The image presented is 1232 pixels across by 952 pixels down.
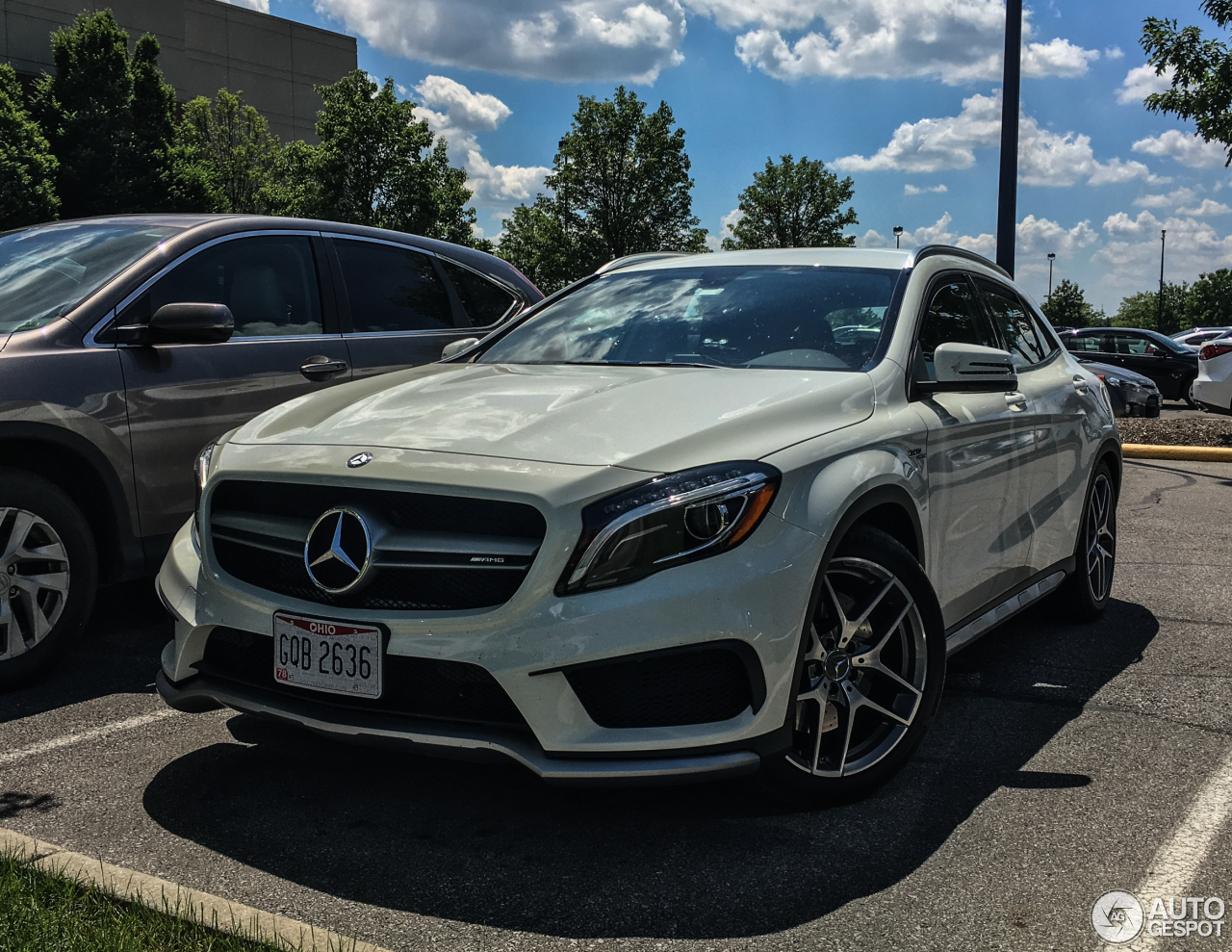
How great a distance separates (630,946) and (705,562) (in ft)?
2.87

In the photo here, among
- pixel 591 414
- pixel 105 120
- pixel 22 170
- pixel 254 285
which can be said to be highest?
pixel 105 120

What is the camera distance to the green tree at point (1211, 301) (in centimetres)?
10550

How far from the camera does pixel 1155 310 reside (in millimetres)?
122750

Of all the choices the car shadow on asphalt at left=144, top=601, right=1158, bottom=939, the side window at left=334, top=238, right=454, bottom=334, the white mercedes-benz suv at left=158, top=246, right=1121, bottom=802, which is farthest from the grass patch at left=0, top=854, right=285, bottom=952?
the side window at left=334, top=238, right=454, bottom=334

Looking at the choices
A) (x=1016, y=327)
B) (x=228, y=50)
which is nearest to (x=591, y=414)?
(x=1016, y=327)

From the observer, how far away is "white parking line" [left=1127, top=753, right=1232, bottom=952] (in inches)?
107

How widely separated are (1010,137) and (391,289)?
7879mm

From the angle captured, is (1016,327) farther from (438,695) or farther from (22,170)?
(22,170)

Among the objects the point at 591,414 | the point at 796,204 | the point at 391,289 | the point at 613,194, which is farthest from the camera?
the point at 796,204

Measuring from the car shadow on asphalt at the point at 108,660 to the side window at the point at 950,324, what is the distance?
A: 313 centimetres

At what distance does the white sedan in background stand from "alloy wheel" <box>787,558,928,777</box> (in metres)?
12.9

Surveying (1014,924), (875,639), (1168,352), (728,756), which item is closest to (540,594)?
(728,756)

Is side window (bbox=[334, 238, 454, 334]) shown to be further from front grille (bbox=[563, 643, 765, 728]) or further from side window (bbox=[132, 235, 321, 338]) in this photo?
front grille (bbox=[563, 643, 765, 728])

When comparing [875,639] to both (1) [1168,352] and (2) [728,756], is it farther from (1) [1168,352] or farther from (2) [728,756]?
(1) [1168,352]
